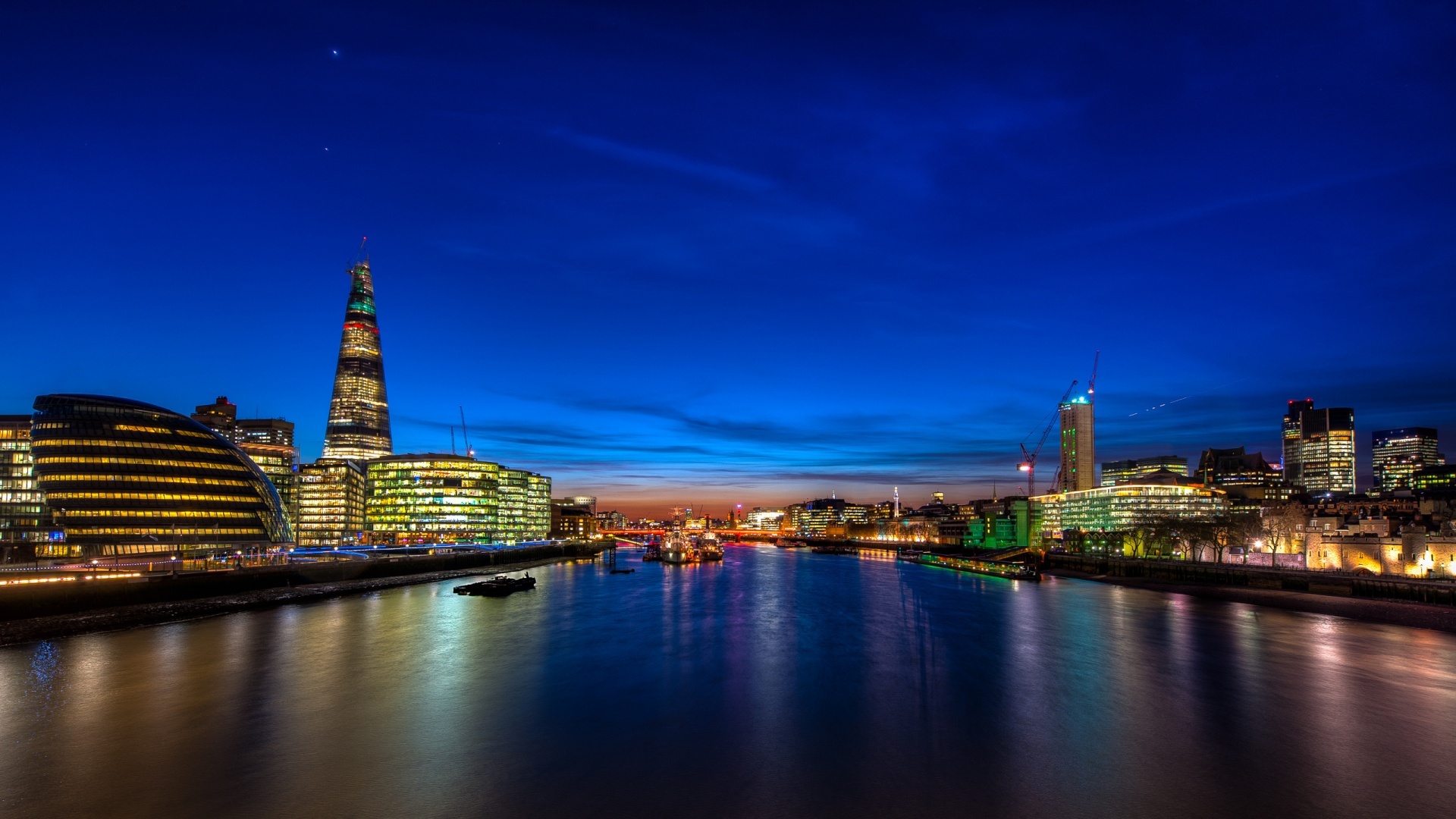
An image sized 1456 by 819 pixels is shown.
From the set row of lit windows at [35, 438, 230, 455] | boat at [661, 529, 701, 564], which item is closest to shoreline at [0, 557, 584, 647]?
row of lit windows at [35, 438, 230, 455]

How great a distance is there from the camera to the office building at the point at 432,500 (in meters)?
183

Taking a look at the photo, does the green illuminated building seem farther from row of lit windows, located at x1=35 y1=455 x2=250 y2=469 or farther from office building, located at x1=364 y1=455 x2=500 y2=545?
row of lit windows, located at x1=35 y1=455 x2=250 y2=469

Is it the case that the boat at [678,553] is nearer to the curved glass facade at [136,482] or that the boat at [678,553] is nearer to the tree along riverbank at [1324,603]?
the curved glass facade at [136,482]

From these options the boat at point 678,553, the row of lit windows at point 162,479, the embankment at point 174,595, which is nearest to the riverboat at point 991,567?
the boat at point 678,553

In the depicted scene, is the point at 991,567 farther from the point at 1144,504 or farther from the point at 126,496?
the point at 126,496

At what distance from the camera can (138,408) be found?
319 ft

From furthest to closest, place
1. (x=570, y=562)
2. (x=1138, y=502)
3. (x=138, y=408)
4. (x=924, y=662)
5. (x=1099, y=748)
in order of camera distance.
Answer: (x=1138, y=502) < (x=570, y=562) < (x=138, y=408) < (x=924, y=662) < (x=1099, y=748)

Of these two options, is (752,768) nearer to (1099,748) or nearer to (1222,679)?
(1099,748)

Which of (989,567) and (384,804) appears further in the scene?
(989,567)

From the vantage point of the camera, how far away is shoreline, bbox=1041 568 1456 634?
57344 mm

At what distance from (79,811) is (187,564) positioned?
212 feet

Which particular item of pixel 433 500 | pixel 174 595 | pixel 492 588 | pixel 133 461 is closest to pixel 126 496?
pixel 133 461

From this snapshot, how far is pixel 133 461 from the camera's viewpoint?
91250 millimetres

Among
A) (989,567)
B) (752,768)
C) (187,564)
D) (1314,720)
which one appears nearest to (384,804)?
(752,768)
